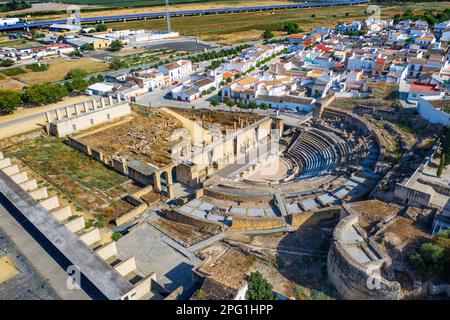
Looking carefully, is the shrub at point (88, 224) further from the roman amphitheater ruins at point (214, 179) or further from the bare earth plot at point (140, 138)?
the bare earth plot at point (140, 138)

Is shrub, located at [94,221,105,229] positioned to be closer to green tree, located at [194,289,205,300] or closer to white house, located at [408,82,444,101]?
green tree, located at [194,289,205,300]

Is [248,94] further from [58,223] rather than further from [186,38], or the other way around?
[186,38]

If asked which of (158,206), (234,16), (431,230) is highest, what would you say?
(234,16)

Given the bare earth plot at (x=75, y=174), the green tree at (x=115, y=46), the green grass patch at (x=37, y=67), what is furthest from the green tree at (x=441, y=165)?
the green tree at (x=115, y=46)

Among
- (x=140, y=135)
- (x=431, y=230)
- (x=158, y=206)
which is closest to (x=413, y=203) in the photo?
(x=431, y=230)

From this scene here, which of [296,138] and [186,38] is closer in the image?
[296,138]
